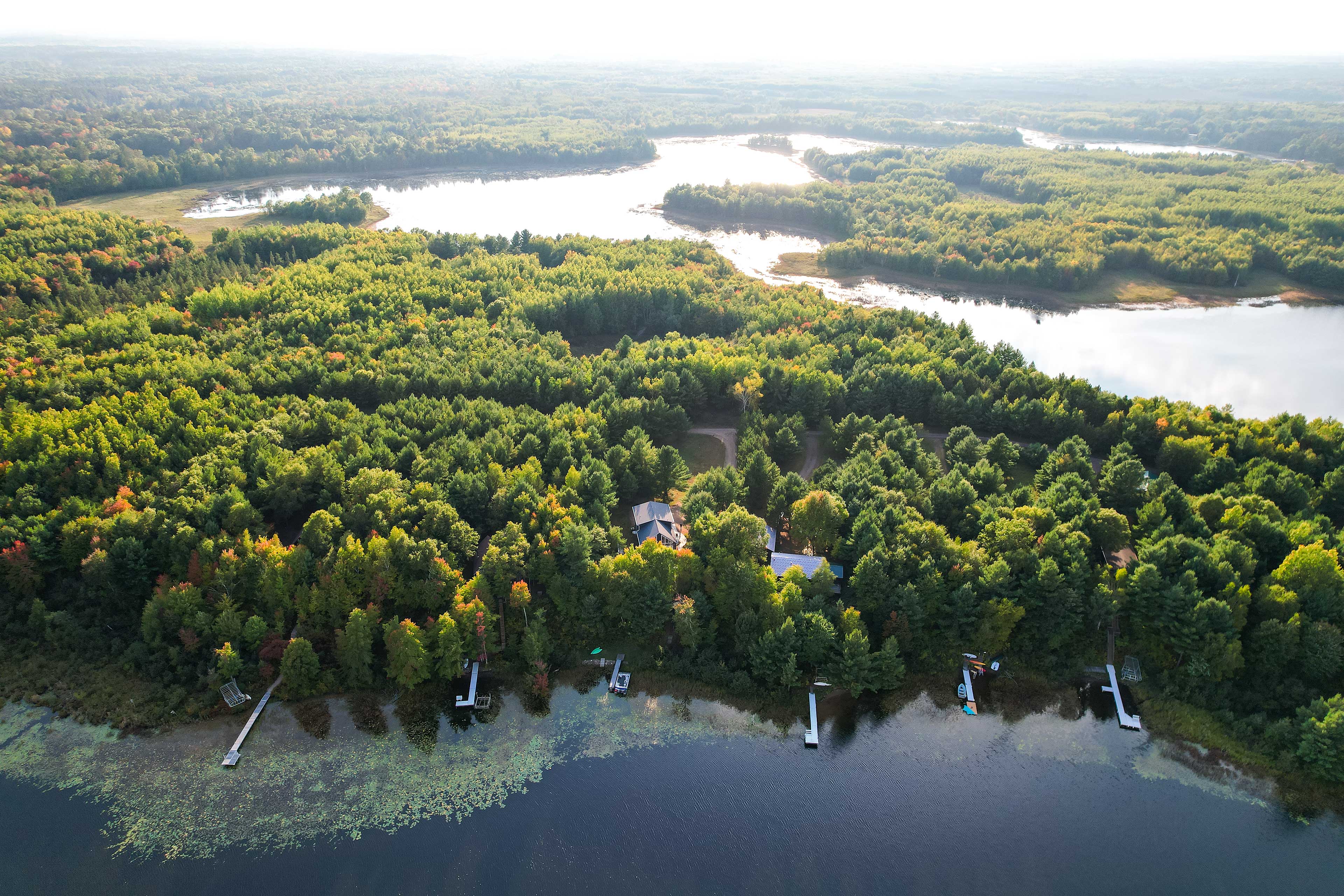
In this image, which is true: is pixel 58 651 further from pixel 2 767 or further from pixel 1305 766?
pixel 1305 766

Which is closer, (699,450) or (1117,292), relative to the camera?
(699,450)

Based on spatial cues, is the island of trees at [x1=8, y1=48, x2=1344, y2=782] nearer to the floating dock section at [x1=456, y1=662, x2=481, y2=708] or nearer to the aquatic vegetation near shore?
the floating dock section at [x1=456, y1=662, x2=481, y2=708]

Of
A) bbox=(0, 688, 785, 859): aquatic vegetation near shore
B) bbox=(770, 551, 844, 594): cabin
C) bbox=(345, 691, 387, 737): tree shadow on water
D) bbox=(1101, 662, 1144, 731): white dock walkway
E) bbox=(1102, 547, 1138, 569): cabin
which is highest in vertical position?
bbox=(1102, 547, 1138, 569): cabin

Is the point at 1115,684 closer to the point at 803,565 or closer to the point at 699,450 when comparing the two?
the point at 803,565

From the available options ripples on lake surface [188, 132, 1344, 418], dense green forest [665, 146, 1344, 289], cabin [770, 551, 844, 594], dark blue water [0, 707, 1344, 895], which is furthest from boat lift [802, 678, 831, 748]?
dense green forest [665, 146, 1344, 289]

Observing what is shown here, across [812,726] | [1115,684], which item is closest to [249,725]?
[812,726]

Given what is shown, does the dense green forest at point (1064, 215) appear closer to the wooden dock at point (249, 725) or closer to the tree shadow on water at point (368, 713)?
the tree shadow on water at point (368, 713)
